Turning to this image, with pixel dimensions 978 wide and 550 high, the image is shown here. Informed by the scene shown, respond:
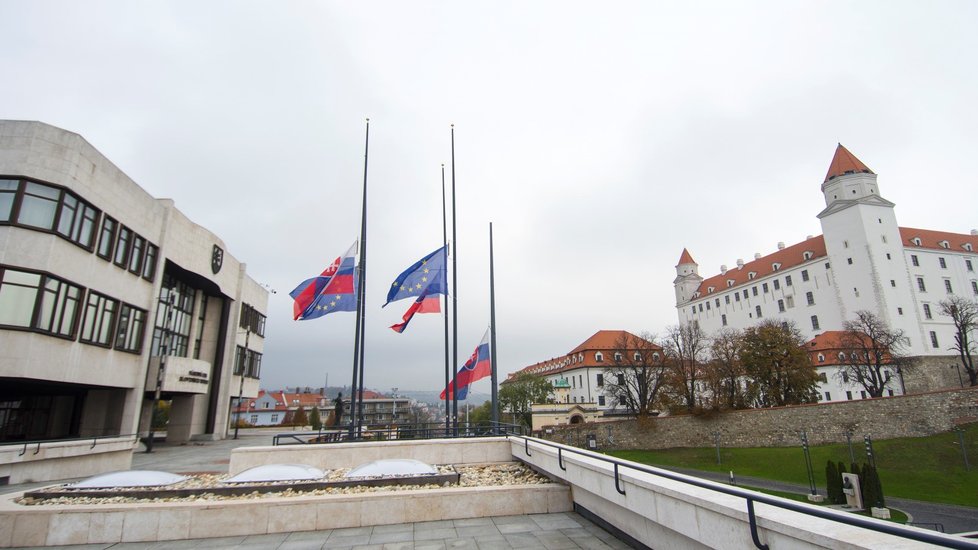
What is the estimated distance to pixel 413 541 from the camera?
26.1 feet

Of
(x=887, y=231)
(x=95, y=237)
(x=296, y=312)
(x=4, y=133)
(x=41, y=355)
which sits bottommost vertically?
(x=41, y=355)

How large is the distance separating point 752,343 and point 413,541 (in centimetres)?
5288

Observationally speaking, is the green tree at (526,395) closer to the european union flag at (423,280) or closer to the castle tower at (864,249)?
the castle tower at (864,249)

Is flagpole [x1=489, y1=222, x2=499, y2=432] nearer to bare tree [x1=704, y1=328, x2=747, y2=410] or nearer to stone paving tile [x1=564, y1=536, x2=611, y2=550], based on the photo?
stone paving tile [x1=564, y1=536, x2=611, y2=550]

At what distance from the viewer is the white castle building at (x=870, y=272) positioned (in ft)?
215

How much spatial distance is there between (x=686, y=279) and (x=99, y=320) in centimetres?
10393

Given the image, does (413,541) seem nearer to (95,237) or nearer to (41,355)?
(41,355)

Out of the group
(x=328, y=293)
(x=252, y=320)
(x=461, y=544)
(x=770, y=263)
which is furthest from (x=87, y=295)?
(x=770, y=263)

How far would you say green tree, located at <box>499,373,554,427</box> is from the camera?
77625 mm

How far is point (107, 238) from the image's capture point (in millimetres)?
22484

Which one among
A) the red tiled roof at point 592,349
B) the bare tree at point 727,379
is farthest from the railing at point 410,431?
the red tiled roof at point 592,349

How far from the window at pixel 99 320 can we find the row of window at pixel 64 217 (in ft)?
6.41

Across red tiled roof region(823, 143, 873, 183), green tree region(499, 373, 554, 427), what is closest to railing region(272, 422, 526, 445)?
green tree region(499, 373, 554, 427)

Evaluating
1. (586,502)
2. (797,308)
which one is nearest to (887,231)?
(797,308)
